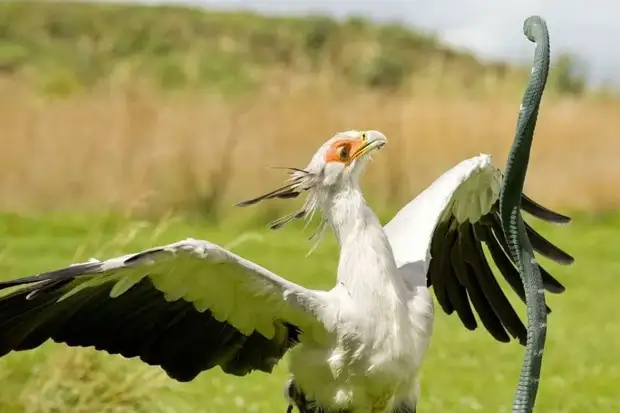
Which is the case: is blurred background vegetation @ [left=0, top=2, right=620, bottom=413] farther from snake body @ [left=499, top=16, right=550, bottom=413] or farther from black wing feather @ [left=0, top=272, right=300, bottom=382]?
snake body @ [left=499, top=16, right=550, bottom=413]

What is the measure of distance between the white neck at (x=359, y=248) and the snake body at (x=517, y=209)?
1.08 meters

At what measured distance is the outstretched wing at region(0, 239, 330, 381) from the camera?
3.54 m

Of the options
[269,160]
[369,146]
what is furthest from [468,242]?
[269,160]

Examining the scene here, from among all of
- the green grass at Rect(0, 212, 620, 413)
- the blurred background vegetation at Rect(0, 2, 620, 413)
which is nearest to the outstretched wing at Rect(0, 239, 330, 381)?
the green grass at Rect(0, 212, 620, 413)

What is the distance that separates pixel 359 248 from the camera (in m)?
4.04

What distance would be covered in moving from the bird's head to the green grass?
134 centimetres

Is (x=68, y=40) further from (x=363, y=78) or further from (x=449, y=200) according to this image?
(x=449, y=200)

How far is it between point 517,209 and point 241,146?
10.8m

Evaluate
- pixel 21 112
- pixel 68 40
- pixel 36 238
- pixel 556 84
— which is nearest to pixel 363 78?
pixel 556 84

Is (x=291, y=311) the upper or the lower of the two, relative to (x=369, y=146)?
lower

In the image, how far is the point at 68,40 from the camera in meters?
35.8

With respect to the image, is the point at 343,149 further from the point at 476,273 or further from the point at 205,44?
the point at 205,44

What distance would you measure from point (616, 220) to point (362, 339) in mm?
10359

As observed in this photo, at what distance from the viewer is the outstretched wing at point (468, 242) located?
4461mm
